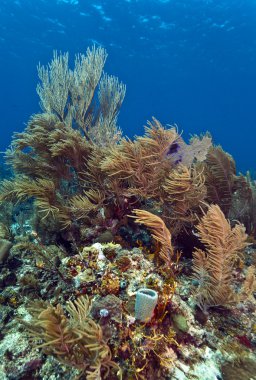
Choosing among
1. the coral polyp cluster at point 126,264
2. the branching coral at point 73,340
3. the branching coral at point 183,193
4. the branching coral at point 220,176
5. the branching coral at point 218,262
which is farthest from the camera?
the branching coral at point 220,176

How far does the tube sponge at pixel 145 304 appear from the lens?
2.34m

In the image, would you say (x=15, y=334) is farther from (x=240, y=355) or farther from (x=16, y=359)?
(x=240, y=355)

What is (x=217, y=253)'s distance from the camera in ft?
9.66

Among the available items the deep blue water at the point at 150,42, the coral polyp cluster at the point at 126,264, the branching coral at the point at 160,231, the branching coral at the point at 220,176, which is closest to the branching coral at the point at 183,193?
the coral polyp cluster at the point at 126,264

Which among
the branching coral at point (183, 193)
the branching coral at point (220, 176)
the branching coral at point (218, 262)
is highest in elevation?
the branching coral at point (220, 176)

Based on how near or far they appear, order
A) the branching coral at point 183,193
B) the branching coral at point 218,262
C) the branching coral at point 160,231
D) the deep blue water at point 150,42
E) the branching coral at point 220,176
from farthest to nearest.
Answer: the deep blue water at point 150,42, the branching coral at point 220,176, the branching coral at point 183,193, the branching coral at point 160,231, the branching coral at point 218,262

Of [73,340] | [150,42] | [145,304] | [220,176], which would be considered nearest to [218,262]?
[145,304]

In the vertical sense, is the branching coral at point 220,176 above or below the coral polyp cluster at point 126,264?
above

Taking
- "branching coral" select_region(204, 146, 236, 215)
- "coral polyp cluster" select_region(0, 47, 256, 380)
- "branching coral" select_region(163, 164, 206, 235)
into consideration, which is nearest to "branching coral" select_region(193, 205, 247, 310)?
"coral polyp cluster" select_region(0, 47, 256, 380)

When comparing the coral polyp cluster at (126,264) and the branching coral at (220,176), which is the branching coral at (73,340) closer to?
the coral polyp cluster at (126,264)

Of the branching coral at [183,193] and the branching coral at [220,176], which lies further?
the branching coral at [220,176]

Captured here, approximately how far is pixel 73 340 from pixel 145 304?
2.51 ft

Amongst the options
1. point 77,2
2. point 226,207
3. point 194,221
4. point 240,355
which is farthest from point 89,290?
point 77,2

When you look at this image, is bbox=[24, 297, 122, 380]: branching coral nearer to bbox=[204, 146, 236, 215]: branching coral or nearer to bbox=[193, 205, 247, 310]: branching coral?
bbox=[193, 205, 247, 310]: branching coral
